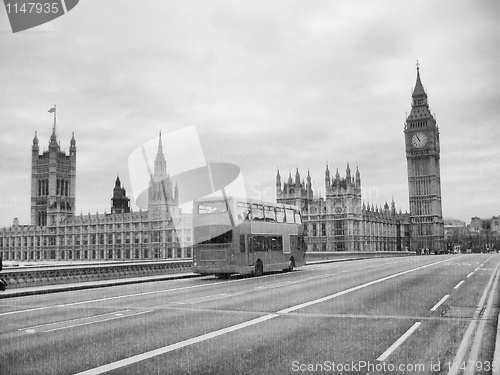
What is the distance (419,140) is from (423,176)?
1030 centimetres

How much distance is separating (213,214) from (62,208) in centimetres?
12490

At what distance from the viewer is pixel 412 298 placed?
58.3ft

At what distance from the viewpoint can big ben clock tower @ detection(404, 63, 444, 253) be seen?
140 metres

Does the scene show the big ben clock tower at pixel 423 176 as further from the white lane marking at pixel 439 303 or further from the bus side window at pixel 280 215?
the white lane marking at pixel 439 303

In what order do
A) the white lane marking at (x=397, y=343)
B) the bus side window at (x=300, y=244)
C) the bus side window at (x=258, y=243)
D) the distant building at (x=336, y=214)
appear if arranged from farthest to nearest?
the distant building at (x=336, y=214)
the bus side window at (x=300, y=244)
the bus side window at (x=258, y=243)
the white lane marking at (x=397, y=343)

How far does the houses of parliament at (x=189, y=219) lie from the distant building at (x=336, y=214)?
0.71ft

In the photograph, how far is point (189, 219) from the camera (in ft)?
376

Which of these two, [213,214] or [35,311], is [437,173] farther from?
[35,311]

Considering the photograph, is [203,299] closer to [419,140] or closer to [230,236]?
[230,236]

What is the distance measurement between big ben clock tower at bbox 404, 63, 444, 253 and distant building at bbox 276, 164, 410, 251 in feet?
77.1

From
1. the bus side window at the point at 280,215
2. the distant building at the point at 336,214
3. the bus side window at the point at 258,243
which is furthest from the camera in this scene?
the distant building at the point at 336,214

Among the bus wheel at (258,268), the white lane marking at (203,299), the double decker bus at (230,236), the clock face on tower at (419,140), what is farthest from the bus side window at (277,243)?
the clock face on tower at (419,140)

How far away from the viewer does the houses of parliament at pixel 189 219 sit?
113m

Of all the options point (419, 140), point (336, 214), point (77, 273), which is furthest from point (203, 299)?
point (419, 140)
